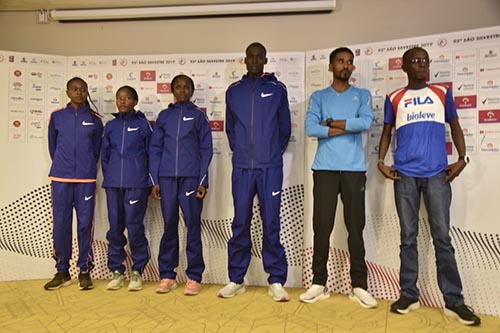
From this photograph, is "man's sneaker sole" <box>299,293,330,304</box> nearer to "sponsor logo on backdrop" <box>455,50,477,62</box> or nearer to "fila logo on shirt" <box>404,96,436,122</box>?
"fila logo on shirt" <box>404,96,436,122</box>

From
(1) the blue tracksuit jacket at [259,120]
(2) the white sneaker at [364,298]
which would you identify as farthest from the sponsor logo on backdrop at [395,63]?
(2) the white sneaker at [364,298]

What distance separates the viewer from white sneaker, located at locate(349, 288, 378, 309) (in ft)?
8.86

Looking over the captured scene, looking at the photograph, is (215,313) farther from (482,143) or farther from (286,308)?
(482,143)

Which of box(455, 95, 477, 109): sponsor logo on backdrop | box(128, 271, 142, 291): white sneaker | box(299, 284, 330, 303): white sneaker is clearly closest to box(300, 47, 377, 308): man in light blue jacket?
box(299, 284, 330, 303): white sneaker

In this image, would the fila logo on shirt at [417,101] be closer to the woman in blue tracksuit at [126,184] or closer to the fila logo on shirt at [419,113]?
the fila logo on shirt at [419,113]

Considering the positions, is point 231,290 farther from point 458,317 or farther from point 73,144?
point 73,144

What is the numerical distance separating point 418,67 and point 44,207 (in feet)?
9.76

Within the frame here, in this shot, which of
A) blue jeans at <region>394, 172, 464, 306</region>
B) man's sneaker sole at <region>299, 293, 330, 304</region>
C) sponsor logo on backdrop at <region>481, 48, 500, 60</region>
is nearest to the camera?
blue jeans at <region>394, 172, 464, 306</region>

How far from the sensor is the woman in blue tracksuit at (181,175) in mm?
3023

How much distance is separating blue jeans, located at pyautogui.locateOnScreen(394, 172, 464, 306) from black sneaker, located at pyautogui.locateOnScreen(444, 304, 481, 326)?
3 cm

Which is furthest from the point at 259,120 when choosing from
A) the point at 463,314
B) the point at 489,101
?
the point at 463,314

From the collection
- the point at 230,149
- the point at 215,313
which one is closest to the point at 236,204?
the point at 230,149

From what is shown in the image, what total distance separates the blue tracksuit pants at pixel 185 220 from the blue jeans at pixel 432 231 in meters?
1.36

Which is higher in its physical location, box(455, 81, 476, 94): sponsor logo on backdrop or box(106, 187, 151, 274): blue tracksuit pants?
box(455, 81, 476, 94): sponsor logo on backdrop
